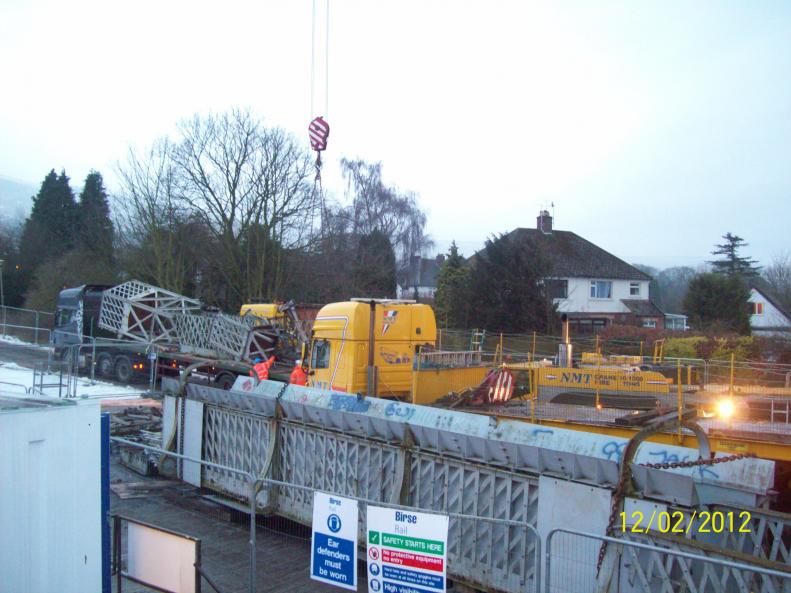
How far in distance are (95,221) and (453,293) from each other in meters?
24.6

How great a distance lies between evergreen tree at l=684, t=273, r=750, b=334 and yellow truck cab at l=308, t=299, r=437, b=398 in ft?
81.5

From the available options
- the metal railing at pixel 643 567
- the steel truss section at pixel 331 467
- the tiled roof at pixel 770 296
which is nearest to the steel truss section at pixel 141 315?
the steel truss section at pixel 331 467

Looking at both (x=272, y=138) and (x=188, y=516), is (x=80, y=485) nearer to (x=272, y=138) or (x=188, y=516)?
(x=188, y=516)

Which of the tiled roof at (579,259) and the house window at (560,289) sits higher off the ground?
the tiled roof at (579,259)

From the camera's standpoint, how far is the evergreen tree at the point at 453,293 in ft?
111

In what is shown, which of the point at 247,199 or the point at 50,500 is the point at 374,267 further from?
the point at 50,500

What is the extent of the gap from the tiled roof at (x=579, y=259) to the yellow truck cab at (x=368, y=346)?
27.8 meters

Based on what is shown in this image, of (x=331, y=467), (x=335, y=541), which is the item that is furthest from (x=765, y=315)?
(x=335, y=541)

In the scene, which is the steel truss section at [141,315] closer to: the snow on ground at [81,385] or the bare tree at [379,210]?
the snow on ground at [81,385]

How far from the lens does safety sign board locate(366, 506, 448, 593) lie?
4941 mm

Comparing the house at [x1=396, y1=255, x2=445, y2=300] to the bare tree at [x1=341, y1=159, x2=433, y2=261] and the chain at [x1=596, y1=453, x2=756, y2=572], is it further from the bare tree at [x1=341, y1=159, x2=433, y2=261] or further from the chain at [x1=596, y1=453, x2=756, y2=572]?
the chain at [x1=596, y1=453, x2=756, y2=572]

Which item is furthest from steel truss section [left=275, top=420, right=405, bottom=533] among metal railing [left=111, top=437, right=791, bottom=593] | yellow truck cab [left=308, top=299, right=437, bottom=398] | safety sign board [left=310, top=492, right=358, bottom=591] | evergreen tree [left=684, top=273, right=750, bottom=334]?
evergreen tree [left=684, top=273, right=750, bottom=334]

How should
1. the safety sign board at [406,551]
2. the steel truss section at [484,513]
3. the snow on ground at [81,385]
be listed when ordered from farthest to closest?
1. the snow on ground at [81,385]
2. the steel truss section at [484,513]
3. the safety sign board at [406,551]
